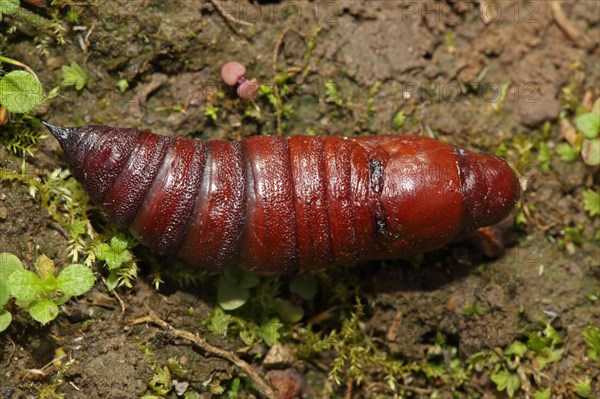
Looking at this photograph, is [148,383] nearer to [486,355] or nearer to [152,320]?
[152,320]

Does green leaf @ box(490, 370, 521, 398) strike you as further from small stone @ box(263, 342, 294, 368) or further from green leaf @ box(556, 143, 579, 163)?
green leaf @ box(556, 143, 579, 163)

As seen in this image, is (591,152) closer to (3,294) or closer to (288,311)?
(288,311)

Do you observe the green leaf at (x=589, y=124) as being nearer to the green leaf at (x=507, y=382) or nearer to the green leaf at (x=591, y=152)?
the green leaf at (x=591, y=152)

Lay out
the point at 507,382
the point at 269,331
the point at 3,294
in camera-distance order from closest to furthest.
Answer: the point at 3,294
the point at 269,331
the point at 507,382

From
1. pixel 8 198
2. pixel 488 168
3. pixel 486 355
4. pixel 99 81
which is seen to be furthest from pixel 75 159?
pixel 486 355

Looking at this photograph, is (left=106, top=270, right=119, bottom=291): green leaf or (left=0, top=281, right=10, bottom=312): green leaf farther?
(left=106, top=270, right=119, bottom=291): green leaf

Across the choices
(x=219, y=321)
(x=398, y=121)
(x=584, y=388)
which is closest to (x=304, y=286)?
(x=219, y=321)

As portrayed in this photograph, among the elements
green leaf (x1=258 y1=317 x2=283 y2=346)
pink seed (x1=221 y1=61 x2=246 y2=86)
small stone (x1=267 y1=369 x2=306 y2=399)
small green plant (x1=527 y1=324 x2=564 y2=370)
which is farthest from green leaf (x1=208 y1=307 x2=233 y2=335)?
small green plant (x1=527 y1=324 x2=564 y2=370)
